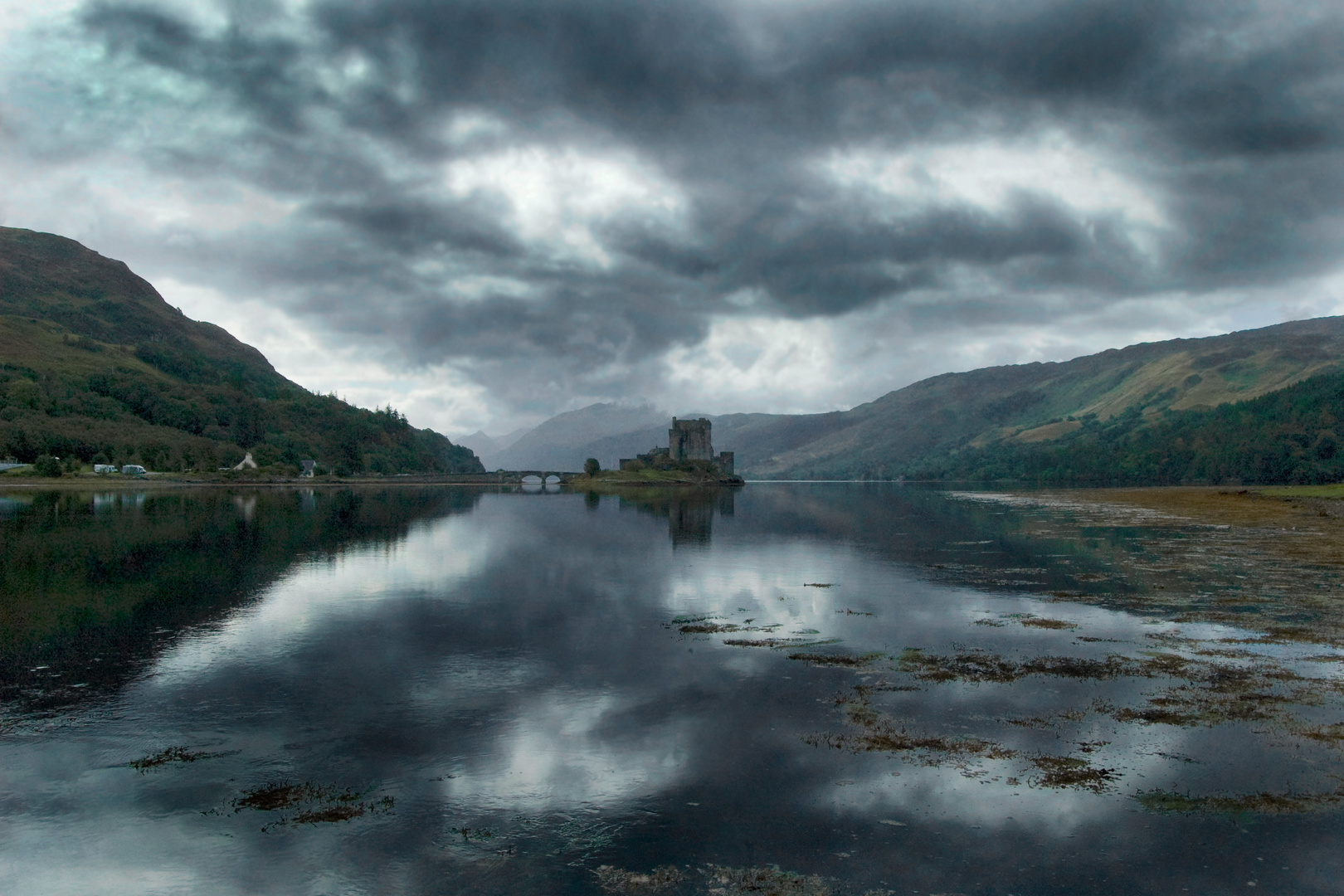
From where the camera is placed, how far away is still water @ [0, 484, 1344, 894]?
493 inches

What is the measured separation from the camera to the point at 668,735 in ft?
60.3

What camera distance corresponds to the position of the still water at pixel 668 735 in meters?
12.5

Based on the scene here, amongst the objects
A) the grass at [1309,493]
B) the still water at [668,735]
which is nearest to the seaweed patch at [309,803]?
the still water at [668,735]

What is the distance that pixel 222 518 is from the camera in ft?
273

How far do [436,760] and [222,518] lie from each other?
79181 mm

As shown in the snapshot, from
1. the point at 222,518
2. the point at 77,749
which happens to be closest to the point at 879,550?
the point at 77,749

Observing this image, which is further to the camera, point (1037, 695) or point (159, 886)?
point (1037, 695)

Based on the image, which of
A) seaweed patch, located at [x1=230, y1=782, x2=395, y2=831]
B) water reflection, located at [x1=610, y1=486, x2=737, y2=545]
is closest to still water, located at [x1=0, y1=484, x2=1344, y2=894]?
seaweed patch, located at [x1=230, y1=782, x2=395, y2=831]

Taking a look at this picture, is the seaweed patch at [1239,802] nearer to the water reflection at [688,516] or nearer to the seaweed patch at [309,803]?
the seaweed patch at [309,803]

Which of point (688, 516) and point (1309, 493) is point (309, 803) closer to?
point (688, 516)

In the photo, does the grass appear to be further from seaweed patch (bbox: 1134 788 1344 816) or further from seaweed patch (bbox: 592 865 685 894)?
seaweed patch (bbox: 592 865 685 894)

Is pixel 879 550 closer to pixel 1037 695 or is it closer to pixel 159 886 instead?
pixel 1037 695

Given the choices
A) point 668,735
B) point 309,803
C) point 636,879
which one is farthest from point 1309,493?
point 309,803

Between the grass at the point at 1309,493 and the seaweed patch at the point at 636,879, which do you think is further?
the grass at the point at 1309,493
